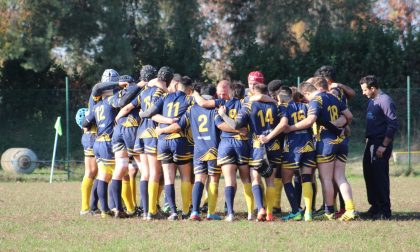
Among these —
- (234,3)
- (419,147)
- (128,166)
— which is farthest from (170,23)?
(128,166)

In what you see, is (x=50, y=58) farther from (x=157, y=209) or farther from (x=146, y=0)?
(x=157, y=209)

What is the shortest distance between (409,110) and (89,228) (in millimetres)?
12791

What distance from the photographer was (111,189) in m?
11.9

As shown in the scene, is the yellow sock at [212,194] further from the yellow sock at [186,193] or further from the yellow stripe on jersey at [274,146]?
the yellow stripe on jersey at [274,146]

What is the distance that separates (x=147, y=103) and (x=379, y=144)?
3554mm

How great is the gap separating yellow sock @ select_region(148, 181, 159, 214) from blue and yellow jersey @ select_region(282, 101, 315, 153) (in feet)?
6.51

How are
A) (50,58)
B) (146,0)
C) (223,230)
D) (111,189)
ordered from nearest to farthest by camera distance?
(223,230), (111,189), (50,58), (146,0)

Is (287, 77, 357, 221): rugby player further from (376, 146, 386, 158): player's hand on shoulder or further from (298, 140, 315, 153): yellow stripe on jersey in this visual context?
(376, 146, 386, 158): player's hand on shoulder

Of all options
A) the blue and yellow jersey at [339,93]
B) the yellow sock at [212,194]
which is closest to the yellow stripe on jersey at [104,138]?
the yellow sock at [212,194]

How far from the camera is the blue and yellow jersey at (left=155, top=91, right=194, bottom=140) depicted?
451 inches

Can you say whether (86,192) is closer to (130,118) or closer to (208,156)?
(130,118)

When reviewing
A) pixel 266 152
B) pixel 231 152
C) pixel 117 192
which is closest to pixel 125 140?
pixel 117 192

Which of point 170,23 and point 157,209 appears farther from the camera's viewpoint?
point 170,23

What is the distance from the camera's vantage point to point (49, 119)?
79.2 ft
